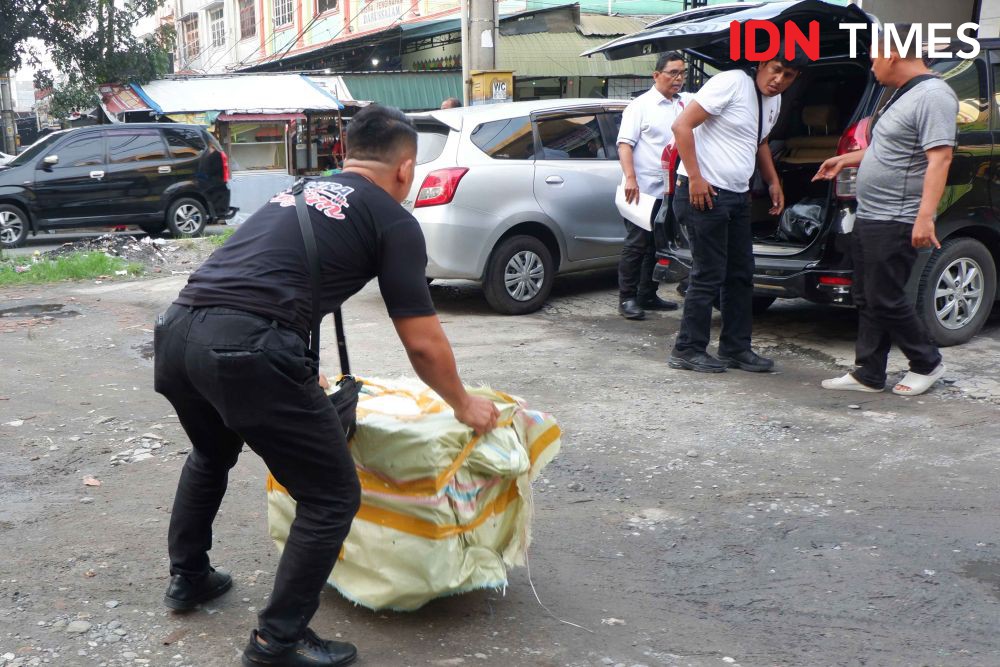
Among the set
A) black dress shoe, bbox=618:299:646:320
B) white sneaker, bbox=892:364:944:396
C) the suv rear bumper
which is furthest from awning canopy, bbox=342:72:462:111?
white sneaker, bbox=892:364:944:396

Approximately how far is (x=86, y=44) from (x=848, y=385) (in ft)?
71.1

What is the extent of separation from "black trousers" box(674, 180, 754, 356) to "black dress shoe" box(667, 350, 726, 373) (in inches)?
1.4

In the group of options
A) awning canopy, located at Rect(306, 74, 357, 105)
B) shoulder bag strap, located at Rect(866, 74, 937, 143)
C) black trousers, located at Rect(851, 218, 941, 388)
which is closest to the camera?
shoulder bag strap, located at Rect(866, 74, 937, 143)

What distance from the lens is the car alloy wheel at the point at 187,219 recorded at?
14.5 m

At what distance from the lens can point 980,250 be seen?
605 centimetres

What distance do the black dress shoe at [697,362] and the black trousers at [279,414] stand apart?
139 inches

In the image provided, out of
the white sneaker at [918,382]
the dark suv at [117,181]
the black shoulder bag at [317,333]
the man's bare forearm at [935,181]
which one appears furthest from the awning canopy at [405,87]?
the black shoulder bag at [317,333]

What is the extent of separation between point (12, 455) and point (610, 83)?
19.8 metres

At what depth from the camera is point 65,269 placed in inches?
408

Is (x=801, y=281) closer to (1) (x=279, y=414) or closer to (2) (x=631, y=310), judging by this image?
(2) (x=631, y=310)

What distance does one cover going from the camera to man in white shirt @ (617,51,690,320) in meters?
7.20

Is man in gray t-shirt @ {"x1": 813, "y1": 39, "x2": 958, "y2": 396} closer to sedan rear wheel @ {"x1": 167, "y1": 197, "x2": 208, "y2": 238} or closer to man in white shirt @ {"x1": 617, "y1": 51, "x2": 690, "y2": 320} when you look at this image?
man in white shirt @ {"x1": 617, "y1": 51, "x2": 690, "y2": 320}

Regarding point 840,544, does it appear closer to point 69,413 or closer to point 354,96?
point 69,413

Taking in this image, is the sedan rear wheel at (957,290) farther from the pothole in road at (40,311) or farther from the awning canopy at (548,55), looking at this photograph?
the awning canopy at (548,55)
